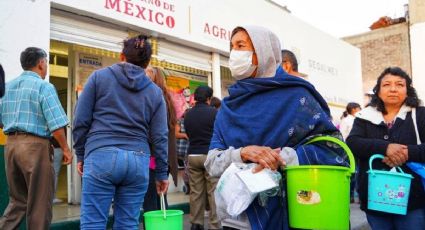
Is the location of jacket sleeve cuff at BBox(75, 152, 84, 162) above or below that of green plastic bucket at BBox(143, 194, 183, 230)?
above

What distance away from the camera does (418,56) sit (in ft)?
58.3

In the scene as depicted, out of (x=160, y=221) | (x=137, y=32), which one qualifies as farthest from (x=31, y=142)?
(x=137, y=32)

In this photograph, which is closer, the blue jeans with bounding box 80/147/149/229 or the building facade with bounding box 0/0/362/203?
the blue jeans with bounding box 80/147/149/229

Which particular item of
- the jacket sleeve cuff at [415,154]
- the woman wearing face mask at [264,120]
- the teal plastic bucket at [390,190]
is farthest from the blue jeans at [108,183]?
the jacket sleeve cuff at [415,154]

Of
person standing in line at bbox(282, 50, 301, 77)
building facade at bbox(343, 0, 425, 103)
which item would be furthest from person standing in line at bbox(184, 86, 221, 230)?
building facade at bbox(343, 0, 425, 103)

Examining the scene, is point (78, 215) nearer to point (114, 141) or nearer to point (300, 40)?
point (114, 141)

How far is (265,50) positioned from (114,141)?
1279 mm

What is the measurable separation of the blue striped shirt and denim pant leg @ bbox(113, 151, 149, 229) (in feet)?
3.42

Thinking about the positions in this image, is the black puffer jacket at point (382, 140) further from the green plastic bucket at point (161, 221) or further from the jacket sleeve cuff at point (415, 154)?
the green plastic bucket at point (161, 221)

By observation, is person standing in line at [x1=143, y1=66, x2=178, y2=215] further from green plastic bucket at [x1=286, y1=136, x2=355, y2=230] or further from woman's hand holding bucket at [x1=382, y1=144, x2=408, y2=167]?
green plastic bucket at [x1=286, y1=136, x2=355, y2=230]

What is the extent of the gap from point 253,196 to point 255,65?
2.14 feet

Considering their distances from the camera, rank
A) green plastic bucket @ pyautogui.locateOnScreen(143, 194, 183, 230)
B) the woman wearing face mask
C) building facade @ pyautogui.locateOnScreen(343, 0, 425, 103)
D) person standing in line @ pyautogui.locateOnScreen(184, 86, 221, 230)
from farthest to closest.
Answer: building facade @ pyautogui.locateOnScreen(343, 0, 425, 103), person standing in line @ pyautogui.locateOnScreen(184, 86, 221, 230), green plastic bucket @ pyautogui.locateOnScreen(143, 194, 183, 230), the woman wearing face mask

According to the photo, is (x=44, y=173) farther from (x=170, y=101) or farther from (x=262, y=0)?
(x=262, y=0)

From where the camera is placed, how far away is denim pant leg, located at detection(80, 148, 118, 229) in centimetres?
266
